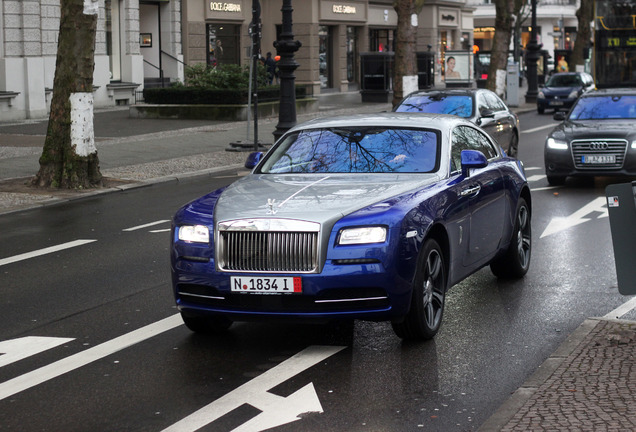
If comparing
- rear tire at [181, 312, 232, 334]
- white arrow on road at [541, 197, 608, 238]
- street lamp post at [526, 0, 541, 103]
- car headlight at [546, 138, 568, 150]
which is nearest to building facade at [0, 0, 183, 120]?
street lamp post at [526, 0, 541, 103]

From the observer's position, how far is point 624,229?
284 inches

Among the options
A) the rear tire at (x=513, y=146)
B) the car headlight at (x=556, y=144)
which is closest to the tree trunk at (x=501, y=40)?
the rear tire at (x=513, y=146)

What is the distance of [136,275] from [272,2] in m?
42.3

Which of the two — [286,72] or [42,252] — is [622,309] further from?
[286,72]

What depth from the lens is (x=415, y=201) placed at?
292 inches

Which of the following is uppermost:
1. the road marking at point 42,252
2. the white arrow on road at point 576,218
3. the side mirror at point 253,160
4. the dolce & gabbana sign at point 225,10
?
the dolce & gabbana sign at point 225,10

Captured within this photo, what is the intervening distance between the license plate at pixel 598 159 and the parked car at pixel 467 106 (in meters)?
2.80

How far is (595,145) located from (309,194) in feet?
34.4

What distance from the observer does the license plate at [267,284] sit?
6910mm

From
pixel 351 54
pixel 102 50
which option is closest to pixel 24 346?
pixel 102 50

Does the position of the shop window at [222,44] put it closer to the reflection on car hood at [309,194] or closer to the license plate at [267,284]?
the reflection on car hood at [309,194]

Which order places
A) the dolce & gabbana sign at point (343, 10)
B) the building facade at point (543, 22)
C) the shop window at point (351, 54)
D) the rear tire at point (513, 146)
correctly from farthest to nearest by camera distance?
the building facade at point (543, 22), the shop window at point (351, 54), the dolce & gabbana sign at point (343, 10), the rear tire at point (513, 146)

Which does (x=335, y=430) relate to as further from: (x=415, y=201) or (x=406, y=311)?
(x=415, y=201)

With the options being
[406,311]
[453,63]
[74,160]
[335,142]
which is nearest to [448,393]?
[406,311]
